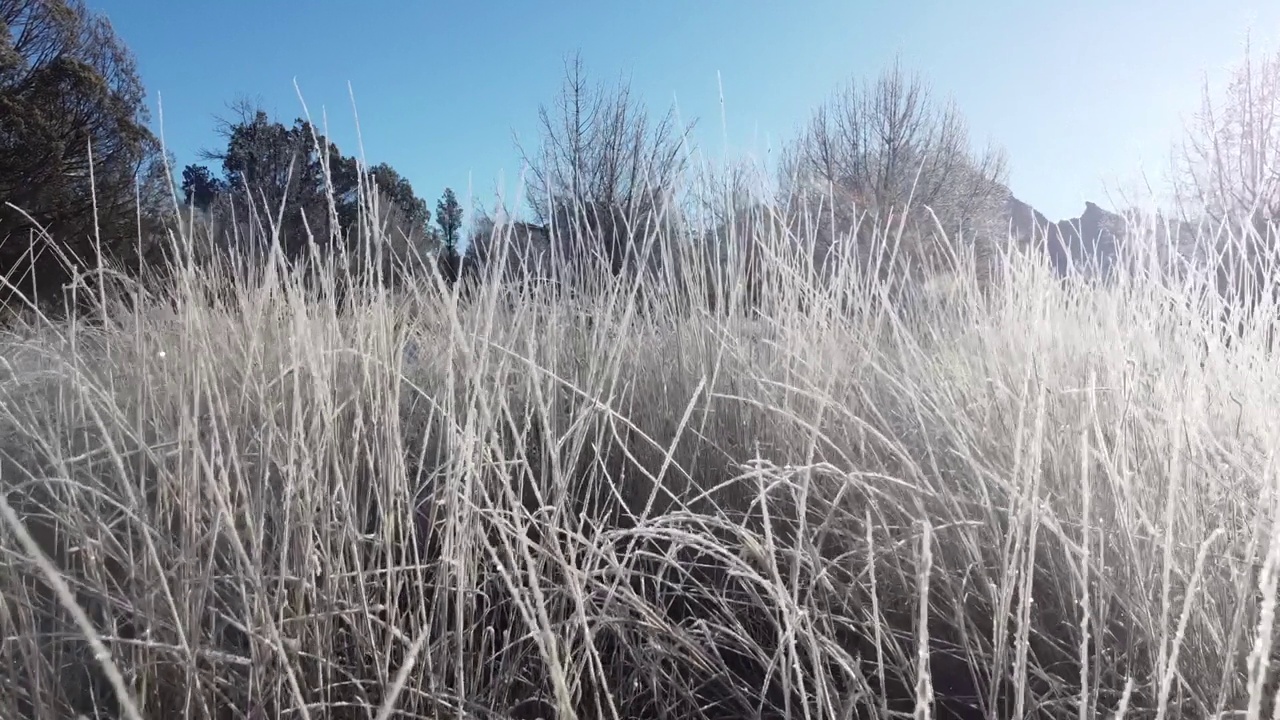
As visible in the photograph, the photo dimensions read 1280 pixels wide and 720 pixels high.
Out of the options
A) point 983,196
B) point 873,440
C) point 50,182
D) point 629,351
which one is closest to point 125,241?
point 50,182

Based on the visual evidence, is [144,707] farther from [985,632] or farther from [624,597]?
[985,632]

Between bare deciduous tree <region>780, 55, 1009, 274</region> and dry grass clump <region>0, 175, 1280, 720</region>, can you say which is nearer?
dry grass clump <region>0, 175, 1280, 720</region>

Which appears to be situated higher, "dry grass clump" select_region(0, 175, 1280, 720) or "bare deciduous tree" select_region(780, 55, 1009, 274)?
"bare deciduous tree" select_region(780, 55, 1009, 274)

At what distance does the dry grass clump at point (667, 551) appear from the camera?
593 mm

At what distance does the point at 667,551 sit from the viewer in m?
0.89

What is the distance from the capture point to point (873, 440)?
1.05m

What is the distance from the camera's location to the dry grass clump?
59cm

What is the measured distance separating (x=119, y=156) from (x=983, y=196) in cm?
1351

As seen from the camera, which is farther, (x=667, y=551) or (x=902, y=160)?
(x=902, y=160)

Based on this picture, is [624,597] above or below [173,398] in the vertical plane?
below

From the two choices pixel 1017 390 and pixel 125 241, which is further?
pixel 125 241

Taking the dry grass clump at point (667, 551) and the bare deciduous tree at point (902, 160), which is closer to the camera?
the dry grass clump at point (667, 551)

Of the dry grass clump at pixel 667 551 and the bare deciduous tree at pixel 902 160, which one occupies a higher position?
the bare deciduous tree at pixel 902 160

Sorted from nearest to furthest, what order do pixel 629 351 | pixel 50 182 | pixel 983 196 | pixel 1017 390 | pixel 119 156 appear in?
pixel 1017 390 → pixel 629 351 → pixel 50 182 → pixel 119 156 → pixel 983 196
